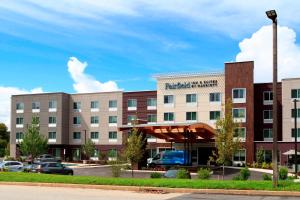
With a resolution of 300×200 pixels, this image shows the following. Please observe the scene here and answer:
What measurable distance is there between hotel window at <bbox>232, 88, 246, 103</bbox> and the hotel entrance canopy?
6.11 m

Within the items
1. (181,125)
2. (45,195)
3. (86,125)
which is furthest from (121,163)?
(86,125)

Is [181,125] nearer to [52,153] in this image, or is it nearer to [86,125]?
[86,125]

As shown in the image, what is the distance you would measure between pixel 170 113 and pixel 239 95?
10663 mm

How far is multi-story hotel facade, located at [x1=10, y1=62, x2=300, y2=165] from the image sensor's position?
201 feet

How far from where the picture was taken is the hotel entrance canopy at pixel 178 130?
49062 millimetres

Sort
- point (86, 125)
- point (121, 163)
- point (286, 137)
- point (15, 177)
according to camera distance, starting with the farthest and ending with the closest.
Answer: point (86, 125), point (286, 137), point (121, 163), point (15, 177)

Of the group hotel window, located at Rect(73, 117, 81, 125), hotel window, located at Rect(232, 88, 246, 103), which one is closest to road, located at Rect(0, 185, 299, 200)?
hotel window, located at Rect(232, 88, 246, 103)

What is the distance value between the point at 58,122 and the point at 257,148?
33233mm

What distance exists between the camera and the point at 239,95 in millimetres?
62719

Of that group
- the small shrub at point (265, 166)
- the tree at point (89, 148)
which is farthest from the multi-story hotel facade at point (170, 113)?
the small shrub at point (265, 166)

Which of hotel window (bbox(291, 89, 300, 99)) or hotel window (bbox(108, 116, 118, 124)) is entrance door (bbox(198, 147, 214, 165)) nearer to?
hotel window (bbox(291, 89, 300, 99))

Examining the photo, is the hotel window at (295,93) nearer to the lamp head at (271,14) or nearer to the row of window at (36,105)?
the row of window at (36,105)

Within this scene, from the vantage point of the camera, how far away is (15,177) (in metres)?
29.7

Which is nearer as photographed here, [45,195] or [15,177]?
[45,195]
